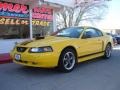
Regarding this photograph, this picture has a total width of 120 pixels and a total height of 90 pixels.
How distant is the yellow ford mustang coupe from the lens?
642cm

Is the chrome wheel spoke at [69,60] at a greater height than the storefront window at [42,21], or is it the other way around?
the storefront window at [42,21]

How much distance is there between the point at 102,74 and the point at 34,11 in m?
6.97

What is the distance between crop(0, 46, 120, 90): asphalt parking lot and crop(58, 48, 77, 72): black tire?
170 mm

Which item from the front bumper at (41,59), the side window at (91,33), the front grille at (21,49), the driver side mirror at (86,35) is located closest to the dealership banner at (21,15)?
the front grille at (21,49)

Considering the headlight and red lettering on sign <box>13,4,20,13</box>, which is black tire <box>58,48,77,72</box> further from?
red lettering on sign <box>13,4,20,13</box>

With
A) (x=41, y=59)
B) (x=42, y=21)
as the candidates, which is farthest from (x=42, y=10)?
(x=41, y=59)

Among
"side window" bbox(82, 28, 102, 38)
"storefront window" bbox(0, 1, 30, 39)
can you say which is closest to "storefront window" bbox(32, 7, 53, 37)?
"storefront window" bbox(0, 1, 30, 39)

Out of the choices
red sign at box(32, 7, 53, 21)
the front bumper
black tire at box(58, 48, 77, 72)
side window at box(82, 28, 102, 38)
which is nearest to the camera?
the front bumper

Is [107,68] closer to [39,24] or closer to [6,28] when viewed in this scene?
[6,28]

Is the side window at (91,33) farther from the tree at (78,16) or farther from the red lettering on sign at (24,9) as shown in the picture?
the tree at (78,16)

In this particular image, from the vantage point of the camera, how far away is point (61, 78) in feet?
20.5

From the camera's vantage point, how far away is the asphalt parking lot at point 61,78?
552 centimetres

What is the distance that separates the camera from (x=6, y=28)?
11109mm

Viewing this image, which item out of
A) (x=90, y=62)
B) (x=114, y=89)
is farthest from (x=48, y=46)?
(x=90, y=62)
